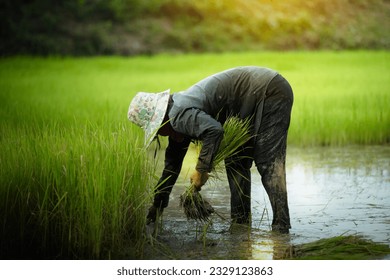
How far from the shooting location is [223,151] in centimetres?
357

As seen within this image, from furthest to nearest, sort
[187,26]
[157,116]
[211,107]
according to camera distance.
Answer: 1. [187,26]
2. [211,107]
3. [157,116]

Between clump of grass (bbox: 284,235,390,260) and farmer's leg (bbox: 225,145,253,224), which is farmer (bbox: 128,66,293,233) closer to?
farmer's leg (bbox: 225,145,253,224)

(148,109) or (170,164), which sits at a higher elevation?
(148,109)

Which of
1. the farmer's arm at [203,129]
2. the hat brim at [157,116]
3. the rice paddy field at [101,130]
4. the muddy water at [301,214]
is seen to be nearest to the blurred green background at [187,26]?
the rice paddy field at [101,130]

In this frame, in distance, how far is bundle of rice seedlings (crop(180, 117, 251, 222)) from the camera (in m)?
3.53

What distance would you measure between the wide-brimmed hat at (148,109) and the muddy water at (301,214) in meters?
0.57

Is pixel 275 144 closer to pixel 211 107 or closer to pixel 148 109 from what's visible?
pixel 211 107

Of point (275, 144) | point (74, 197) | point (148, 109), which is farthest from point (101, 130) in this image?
point (275, 144)

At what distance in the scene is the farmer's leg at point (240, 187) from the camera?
151 inches

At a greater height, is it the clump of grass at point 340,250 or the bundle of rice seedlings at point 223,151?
the bundle of rice seedlings at point 223,151

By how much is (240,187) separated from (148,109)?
76 centimetres

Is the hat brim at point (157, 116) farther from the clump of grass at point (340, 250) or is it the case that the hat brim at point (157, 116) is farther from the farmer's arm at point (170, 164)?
the clump of grass at point (340, 250)

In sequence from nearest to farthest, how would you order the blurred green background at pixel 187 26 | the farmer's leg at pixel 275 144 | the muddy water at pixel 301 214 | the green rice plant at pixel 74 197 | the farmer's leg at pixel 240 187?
the green rice plant at pixel 74 197 < the muddy water at pixel 301 214 < the farmer's leg at pixel 275 144 < the farmer's leg at pixel 240 187 < the blurred green background at pixel 187 26
